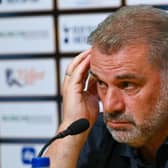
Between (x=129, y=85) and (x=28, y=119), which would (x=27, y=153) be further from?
(x=129, y=85)

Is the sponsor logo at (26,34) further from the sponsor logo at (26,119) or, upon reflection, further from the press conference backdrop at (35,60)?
the sponsor logo at (26,119)

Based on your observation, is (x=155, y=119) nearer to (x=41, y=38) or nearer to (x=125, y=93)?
(x=125, y=93)

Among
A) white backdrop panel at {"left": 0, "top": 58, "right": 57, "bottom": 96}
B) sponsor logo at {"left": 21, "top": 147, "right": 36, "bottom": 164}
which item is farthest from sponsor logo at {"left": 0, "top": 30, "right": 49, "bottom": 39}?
sponsor logo at {"left": 21, "top": 147, "right": 36, "bottom": 164}

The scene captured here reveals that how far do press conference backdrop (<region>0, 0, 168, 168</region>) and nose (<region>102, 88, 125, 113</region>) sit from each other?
0.94 metres

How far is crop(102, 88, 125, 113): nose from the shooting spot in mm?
1156

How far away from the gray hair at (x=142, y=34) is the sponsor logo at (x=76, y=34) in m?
0.91

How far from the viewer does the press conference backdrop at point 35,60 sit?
2.12 meters

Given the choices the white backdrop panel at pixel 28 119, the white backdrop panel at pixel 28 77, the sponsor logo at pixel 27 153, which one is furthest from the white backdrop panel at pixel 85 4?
the sponsor logo at pixel 27 153

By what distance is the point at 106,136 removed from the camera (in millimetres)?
1385

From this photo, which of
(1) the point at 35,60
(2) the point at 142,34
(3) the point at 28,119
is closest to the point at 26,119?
(3) the point at 28,119

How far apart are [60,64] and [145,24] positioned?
1037mm

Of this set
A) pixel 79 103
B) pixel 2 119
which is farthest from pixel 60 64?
pixel 79 103

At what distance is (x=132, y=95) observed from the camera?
1.17 m

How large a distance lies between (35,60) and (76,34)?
0.77 feet
